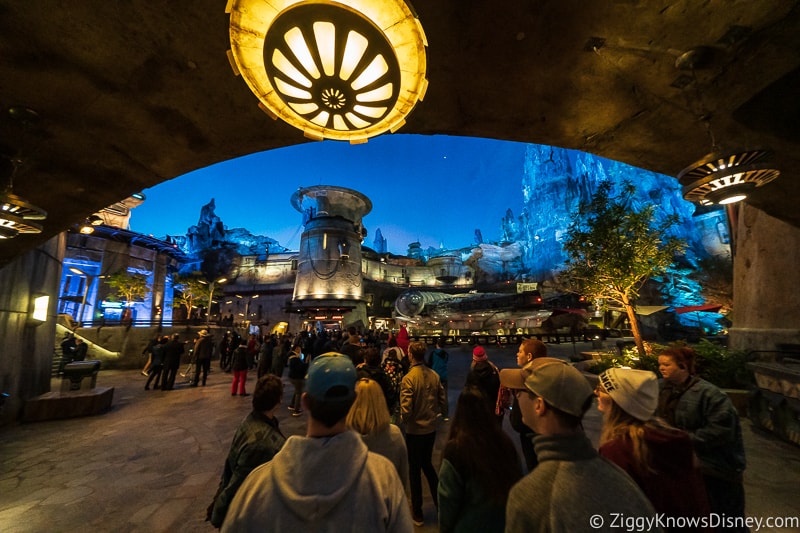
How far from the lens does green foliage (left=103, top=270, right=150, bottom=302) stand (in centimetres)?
2565

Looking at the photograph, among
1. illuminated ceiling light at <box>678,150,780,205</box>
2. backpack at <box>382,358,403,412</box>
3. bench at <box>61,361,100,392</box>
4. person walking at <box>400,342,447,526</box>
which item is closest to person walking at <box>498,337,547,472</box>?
person walking at <box>400,342,447,526</box>

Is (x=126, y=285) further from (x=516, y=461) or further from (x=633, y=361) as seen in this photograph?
(x=633, y=361)

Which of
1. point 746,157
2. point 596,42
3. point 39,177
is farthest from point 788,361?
point 39,177

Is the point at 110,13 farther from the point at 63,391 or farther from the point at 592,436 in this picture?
the point at 63,391

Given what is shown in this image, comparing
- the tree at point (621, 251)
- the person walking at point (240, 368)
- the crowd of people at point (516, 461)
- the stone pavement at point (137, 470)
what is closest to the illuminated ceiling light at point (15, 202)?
the crowd of people at point (516, 461)

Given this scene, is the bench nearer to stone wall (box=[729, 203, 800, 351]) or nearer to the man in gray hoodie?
the man in gray hoodie

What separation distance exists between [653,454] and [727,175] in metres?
2.90

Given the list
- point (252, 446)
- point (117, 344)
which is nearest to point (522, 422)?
point (252, 446)

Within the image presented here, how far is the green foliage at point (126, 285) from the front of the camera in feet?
84.1

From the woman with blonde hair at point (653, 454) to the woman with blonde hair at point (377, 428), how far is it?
5.36 ft

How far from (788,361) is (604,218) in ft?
19.8

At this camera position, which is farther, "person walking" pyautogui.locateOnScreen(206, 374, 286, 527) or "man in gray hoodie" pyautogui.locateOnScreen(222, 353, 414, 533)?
"person walking" pyautogui.locateOnScreen(206, 374, 286, 527)

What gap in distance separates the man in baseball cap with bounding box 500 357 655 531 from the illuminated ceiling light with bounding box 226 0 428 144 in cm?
234

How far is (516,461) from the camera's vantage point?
2.06 m
